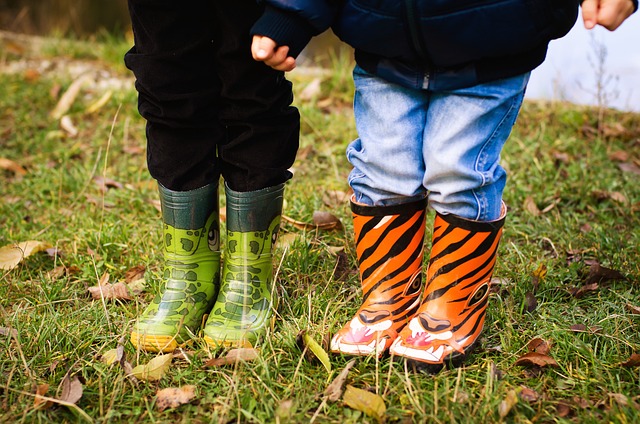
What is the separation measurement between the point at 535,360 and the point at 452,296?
0.23 meters

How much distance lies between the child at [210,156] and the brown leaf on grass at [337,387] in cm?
27

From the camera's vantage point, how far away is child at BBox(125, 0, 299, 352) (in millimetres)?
1499

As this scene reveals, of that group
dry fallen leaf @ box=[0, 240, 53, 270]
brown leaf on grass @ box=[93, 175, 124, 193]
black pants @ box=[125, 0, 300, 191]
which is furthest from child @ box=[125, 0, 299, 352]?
brown leaf on grass @ box=[93, 175, 124, 193]

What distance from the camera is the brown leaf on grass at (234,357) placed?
5.00 feet

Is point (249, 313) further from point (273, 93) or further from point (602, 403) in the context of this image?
point (602, 403)

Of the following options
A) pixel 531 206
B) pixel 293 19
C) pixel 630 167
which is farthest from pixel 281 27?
pixel 630 167

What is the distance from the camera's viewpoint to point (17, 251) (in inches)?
81.3

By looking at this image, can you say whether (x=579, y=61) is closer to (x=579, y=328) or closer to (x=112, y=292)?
(x=579, y=328)

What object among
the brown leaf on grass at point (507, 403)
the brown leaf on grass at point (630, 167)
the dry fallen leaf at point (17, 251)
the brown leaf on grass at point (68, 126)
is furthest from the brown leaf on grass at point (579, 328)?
the brown leaf on grass at point (68, 126)

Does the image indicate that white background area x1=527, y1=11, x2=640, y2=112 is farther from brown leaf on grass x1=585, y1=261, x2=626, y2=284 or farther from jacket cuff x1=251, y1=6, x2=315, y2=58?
jacket cuff x1=251, y1=6, x2=315, y2=58

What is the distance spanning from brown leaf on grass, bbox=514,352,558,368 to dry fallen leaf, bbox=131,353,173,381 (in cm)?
81

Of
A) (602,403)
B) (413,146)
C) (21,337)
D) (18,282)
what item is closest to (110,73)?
(18,282)

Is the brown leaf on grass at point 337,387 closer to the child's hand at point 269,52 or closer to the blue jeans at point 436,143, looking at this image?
the blue jeans at point 436,143

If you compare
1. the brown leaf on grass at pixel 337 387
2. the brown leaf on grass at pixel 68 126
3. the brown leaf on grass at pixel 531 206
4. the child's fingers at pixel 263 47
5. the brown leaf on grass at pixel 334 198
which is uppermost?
the child's fingers at pixel 263 47
